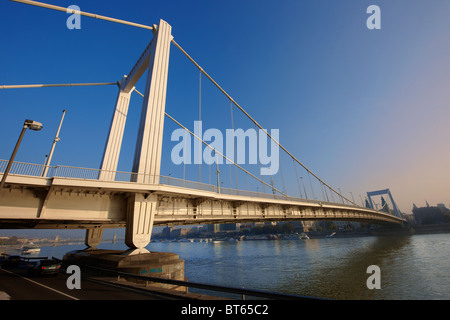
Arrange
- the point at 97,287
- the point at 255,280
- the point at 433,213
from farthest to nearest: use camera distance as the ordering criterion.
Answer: the point at 433,213, the point at 255,280, the point at 97,287

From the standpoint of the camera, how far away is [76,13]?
17.4m

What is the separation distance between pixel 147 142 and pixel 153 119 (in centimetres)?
230

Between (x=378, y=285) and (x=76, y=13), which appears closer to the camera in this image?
(x=76, y=13)

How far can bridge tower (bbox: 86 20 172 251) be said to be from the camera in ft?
48.3

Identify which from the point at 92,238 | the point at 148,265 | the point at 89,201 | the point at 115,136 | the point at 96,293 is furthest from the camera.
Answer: the point at 92,238

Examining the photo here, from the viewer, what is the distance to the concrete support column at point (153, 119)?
631 inches

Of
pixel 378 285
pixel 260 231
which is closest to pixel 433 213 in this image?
pixel 260 231

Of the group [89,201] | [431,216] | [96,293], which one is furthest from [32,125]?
[431,216]

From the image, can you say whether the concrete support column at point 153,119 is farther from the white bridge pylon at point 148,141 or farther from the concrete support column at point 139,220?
the concrete support column at point 139,220

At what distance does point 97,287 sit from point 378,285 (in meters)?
24.2

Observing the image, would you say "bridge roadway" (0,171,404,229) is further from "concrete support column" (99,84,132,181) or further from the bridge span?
"concrete support column" (99,84,132,181)

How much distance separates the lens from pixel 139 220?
14.7 meters

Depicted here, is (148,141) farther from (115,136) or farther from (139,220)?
(115,136)
